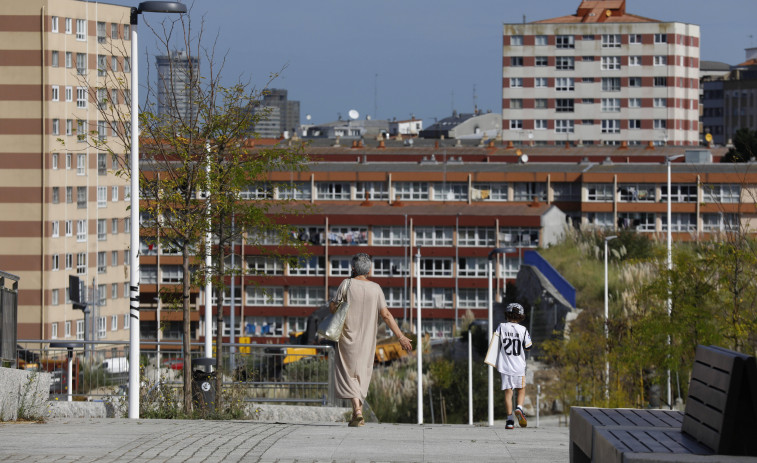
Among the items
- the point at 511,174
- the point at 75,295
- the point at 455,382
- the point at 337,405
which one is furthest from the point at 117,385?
the point at 511,174

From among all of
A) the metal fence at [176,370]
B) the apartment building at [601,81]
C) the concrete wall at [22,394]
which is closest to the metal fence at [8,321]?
the concrete wall at [22,394]

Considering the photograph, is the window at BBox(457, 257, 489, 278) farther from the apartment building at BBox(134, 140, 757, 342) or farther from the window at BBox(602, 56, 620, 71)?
the window at BBox(602, 56, 620, 71)

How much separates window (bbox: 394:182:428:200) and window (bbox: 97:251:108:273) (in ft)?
104

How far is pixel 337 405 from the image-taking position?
21484 millimetres

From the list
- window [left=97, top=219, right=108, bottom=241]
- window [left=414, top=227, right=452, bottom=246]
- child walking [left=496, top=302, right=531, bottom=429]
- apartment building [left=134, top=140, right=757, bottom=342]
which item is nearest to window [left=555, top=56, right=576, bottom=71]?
apartment building [left=134, top=140, right=757, bottom=342]

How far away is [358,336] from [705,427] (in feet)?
20.8

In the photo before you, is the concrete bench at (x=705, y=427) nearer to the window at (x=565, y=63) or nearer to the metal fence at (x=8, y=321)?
the metal fence at (x=8, y=321)

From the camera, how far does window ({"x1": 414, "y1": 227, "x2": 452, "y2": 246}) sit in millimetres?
94312

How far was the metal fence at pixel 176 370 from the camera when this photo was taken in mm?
20766

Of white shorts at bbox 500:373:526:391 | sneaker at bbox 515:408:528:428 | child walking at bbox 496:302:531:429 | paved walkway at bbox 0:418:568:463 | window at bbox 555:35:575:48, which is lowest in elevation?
sneaker at bbox 515:408:528:428

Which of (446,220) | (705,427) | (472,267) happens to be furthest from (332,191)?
(705,427)

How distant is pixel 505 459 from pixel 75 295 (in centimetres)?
3207

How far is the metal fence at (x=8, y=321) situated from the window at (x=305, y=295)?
254ft

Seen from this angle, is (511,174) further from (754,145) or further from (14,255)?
(14,255)
